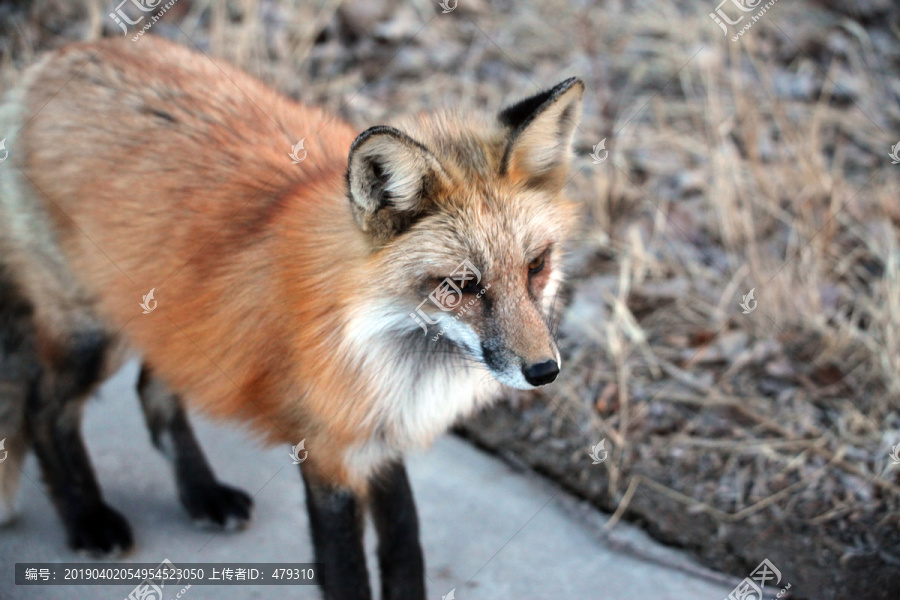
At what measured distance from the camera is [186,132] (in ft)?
9.04

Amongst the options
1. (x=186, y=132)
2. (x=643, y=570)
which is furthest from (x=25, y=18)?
(x=643, y=570)

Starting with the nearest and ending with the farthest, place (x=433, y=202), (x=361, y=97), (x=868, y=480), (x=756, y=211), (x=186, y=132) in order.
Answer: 1. (x=433, y=202)
2. (x=186, y=132)
3. (x=868, y=480)
4. (x=756, y=211)
5. (x=361, y=97)

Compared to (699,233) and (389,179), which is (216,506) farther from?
(699,233)

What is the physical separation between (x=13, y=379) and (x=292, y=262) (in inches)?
56.5

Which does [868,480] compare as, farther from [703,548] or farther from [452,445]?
[452,445]

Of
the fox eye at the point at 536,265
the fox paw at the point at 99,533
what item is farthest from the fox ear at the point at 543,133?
the fox paw at the point at 99,533

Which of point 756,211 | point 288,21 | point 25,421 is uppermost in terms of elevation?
point 288,21

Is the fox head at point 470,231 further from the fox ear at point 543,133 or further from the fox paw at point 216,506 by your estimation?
the fox paw at point 216,506

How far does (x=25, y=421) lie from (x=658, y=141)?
3778mm

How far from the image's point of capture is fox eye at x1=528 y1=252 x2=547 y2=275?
7.43 feet

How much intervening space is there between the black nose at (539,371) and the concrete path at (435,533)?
115 centimetres

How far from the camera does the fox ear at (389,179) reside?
2.00m

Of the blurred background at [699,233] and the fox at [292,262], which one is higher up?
the fox at [292,262]

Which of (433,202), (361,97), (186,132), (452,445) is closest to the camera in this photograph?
(433,202)
